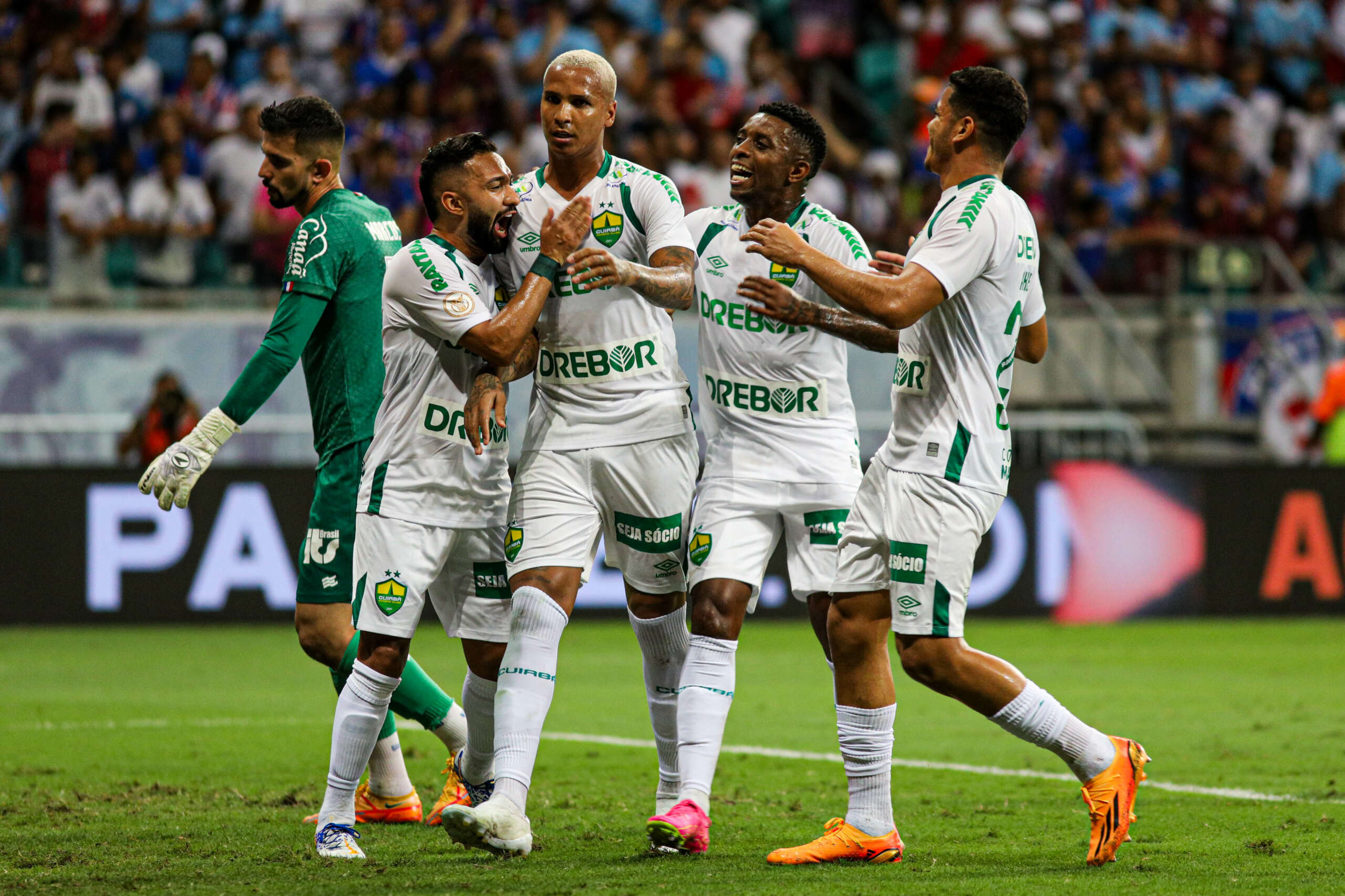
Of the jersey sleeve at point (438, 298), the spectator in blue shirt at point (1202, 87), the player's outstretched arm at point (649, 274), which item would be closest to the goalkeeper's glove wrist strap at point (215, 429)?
the jersey sleeve at point (438, 298)

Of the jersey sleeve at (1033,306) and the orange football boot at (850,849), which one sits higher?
the jersey sleeve at (1033,306)

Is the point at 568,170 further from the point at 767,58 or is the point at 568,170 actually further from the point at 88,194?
the point at 767,58

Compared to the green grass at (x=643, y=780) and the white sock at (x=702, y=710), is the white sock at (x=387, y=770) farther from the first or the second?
the white sock at (x=702, y=710)

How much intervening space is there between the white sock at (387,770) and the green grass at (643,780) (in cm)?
19

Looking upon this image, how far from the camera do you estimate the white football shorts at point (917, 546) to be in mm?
5117

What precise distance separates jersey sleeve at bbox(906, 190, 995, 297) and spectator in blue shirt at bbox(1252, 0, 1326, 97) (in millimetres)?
15742

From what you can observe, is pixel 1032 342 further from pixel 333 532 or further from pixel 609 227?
pixel 333 532

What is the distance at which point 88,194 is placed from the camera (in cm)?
1452

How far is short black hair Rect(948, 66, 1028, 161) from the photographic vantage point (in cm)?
523

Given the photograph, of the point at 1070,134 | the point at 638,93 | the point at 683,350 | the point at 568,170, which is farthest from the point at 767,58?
the point at 568,170

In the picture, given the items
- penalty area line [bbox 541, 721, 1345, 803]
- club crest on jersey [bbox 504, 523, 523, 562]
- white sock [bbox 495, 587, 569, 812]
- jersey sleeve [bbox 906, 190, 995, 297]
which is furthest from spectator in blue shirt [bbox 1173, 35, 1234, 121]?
white sock [bbox 495, 587, 569, 812]

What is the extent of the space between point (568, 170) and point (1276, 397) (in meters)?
11.3

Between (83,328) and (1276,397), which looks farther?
(1276,397)

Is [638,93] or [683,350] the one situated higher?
[638,93]
